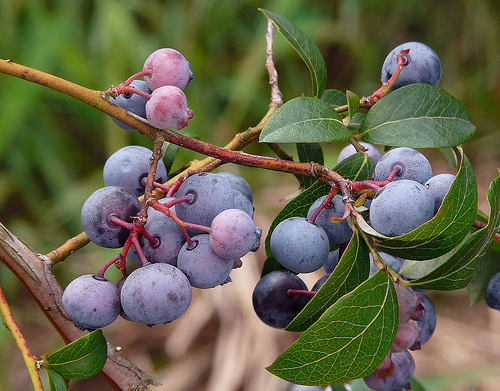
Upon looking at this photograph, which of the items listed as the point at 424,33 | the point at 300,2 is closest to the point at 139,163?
the point at 300,2

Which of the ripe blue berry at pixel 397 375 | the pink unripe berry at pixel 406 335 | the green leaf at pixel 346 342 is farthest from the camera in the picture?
the ripe blue berry at pixel 397 375

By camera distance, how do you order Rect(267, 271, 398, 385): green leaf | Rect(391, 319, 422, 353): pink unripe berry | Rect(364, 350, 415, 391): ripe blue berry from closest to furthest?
Rect(267, 271, 398, 385): green leaf, Rect(391, 319, 422, 353): pink unripe berry, Rect(364, 350, 415, 391): ripe blue berry

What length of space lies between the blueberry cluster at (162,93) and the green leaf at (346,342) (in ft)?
0.78

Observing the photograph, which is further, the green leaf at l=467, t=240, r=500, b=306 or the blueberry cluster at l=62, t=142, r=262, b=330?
the green leaf at l=467, t=240, r=500, b=306

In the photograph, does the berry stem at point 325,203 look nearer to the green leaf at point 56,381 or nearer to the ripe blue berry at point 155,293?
the ripe blue berry at point 155,293

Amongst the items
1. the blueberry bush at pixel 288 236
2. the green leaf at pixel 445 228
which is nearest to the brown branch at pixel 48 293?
the blueberry bush at pixel 288 236

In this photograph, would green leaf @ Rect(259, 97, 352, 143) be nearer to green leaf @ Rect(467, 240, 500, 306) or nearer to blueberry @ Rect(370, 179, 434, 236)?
blueberry @ Rect(370, 179, 434, 236)

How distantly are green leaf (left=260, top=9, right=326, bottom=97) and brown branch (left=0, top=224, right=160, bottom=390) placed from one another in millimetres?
409

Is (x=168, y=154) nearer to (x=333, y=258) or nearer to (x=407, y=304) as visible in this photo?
(x=333, y=258)

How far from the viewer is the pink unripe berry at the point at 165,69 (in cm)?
52

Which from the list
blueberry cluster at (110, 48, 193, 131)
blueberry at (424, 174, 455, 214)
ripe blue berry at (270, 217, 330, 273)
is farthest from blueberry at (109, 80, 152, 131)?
blueberry at (424, 174, 455, 214)

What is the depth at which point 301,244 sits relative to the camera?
0.50 meters

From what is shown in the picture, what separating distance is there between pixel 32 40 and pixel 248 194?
6.37ft

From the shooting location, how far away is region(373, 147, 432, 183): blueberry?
20.9 inches
